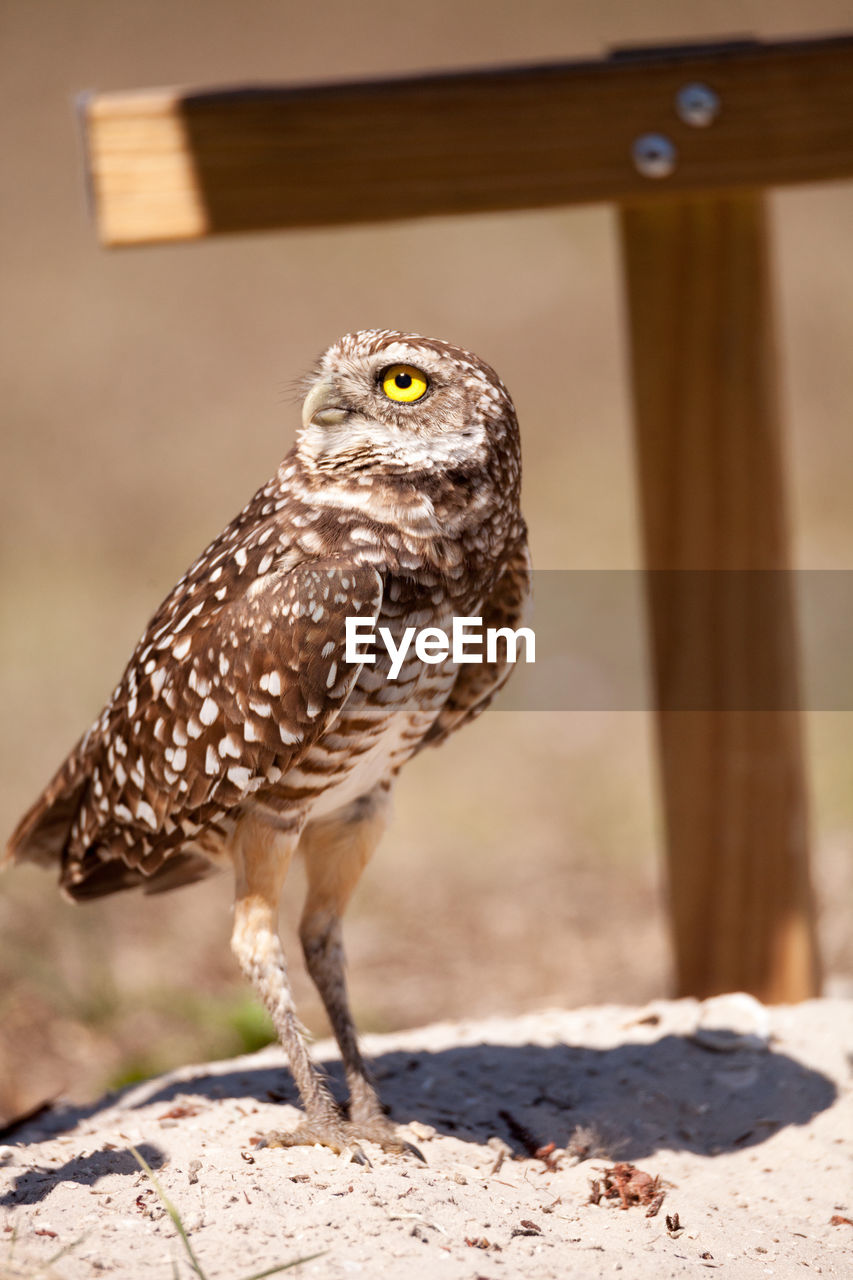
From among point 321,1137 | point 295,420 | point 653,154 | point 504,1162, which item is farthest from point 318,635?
point 295,420

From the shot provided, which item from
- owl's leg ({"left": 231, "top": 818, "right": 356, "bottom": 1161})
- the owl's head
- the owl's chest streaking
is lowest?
owl's leg ({"left": 231, "top": 818, "right": 356, "bottom": 1161})

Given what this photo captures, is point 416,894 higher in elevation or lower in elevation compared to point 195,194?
lower

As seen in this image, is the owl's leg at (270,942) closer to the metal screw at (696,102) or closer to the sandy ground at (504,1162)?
the sandy ground at (504,1162)

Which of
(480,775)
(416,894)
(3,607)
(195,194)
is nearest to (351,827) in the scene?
(195,194)

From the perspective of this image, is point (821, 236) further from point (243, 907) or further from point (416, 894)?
point (243, 907)

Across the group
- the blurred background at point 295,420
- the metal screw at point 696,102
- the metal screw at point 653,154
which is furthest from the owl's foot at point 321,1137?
the metal screw at point 696,102

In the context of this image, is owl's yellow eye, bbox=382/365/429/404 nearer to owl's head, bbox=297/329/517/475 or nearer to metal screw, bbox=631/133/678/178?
owl's head, bbox=297/329/517/475

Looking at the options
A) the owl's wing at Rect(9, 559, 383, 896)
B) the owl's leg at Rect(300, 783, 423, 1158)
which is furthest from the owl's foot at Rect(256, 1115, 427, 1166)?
the owl's wing at Rect(9, 559, 383, 896)
